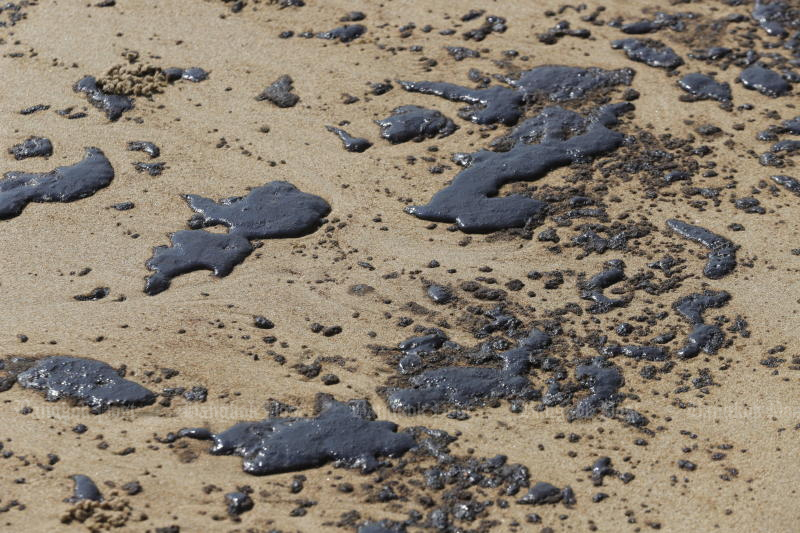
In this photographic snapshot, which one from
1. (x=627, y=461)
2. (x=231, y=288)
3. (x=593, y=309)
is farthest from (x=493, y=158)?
(x=627, y=461)

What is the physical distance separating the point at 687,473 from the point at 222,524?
173cm

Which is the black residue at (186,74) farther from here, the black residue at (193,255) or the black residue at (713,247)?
the black residue at (713,247)

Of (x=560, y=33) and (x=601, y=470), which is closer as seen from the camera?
(x=601, y=470)

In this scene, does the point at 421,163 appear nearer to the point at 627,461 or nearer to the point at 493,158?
the point at 493,158

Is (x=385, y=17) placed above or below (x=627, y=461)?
above

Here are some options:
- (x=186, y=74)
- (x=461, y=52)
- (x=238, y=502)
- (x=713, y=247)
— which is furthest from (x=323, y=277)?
(x=461, y=52)

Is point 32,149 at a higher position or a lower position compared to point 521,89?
lower

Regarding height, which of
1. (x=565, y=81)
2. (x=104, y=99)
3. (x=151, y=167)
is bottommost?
(x=151, y=167)

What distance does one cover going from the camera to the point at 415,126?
6.05m

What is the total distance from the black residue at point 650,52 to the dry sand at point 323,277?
0.24ft

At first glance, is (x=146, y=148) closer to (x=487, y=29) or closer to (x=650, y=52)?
(x=487, y=29)

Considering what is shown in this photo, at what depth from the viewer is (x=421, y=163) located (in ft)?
19.1

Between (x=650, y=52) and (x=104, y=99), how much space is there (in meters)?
3.22

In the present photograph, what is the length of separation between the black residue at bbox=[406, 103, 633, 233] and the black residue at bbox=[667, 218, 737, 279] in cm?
67
